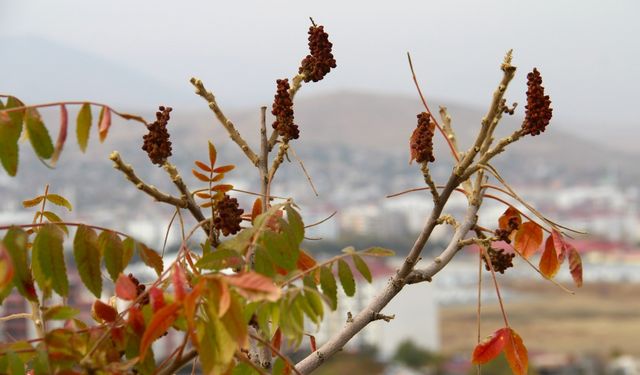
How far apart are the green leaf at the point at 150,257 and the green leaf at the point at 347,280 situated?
0.15m

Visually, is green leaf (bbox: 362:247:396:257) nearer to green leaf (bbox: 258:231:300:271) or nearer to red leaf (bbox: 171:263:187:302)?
green leaf (bbox: 258:231:300:271)

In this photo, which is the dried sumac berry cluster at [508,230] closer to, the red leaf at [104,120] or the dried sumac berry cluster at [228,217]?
the dried sumac berry cluster at [228,217]

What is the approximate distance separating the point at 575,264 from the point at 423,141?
0.59 feet

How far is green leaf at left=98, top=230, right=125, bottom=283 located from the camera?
727 mm

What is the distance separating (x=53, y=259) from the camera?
67 centimetres

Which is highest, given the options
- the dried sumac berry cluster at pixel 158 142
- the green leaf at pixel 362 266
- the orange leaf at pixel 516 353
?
the dried sumac berry cluster at pixel 158 142

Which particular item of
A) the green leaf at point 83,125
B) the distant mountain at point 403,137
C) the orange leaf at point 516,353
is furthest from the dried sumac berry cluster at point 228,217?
the distant mountain at point 403,137

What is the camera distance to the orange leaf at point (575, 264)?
2.73ft

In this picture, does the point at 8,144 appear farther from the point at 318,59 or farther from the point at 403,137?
the point at 403,137

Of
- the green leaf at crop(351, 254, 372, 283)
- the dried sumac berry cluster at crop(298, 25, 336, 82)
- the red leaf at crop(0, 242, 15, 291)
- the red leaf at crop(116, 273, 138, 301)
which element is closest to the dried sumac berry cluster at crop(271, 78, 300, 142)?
the dried sumac berry cluster at crop(298, 25, 336, 82)

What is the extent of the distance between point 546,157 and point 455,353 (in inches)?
1485

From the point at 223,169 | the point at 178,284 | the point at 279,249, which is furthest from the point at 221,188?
the point at 178,284

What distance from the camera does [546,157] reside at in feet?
214

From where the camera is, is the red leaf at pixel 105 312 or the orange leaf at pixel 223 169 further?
the orange leaf at pixel 223 169
